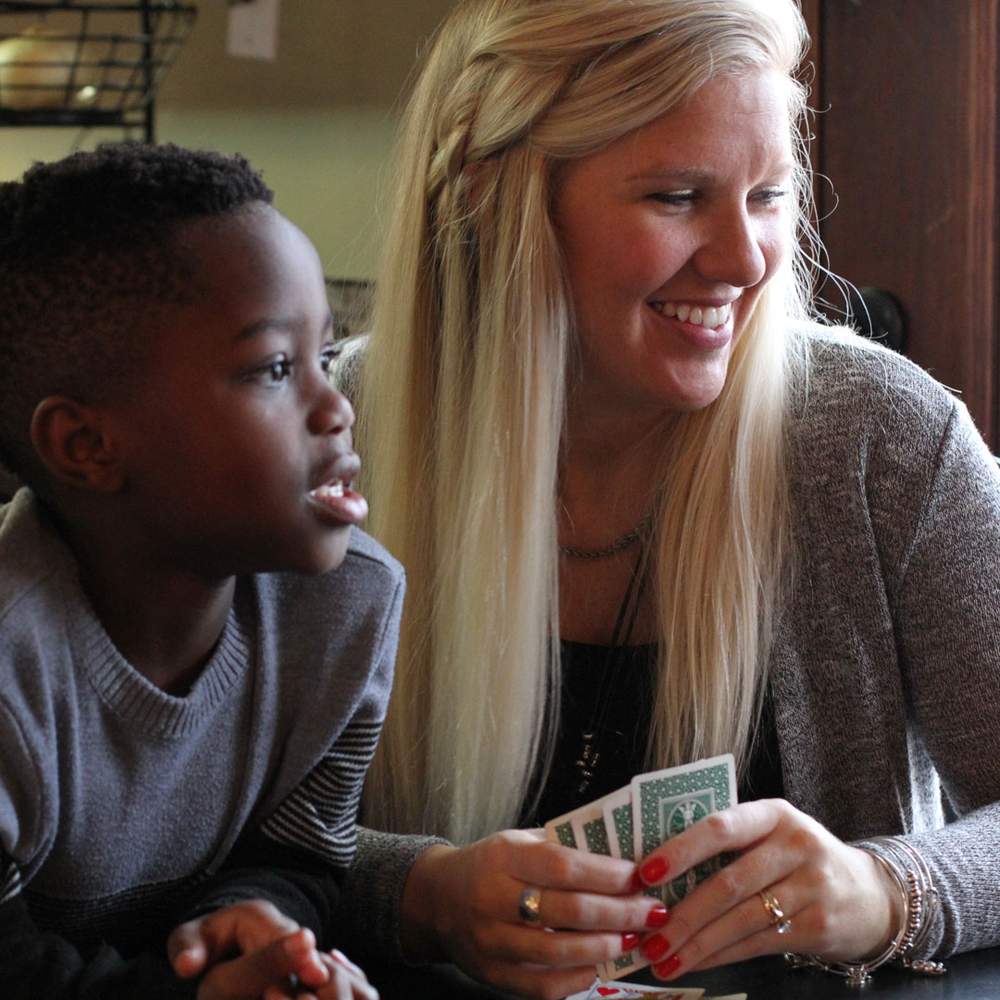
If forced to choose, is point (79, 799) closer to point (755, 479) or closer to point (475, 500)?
point (475, 500)

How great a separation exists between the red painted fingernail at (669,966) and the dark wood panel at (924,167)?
52.7 inches

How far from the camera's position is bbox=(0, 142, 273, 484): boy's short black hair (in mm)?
951

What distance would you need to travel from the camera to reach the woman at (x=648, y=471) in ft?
4.67

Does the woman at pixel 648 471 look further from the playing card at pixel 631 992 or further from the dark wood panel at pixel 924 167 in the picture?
the dark wood panel at pixel 924 167

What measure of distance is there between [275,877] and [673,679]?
1.73 ft

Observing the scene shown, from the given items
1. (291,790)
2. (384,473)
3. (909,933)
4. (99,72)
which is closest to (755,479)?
(384,473)

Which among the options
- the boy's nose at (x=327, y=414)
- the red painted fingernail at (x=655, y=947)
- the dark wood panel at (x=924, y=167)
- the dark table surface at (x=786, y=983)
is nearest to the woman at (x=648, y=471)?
the dark table surface at (x=786, y=983)

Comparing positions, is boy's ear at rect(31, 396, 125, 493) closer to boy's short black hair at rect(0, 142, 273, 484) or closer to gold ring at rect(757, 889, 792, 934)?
boy's short black hair at rect(0, 142, 273, 484)

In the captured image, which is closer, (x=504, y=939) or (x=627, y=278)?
(x=504, y=939)

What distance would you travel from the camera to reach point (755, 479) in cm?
154

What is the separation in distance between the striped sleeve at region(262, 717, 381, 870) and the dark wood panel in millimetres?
1393

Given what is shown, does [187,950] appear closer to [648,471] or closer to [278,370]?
[278,370]

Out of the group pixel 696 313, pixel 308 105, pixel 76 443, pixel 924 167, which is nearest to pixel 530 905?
pixel 76 443

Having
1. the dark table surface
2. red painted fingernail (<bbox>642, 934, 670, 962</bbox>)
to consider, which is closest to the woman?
the dark table surface
